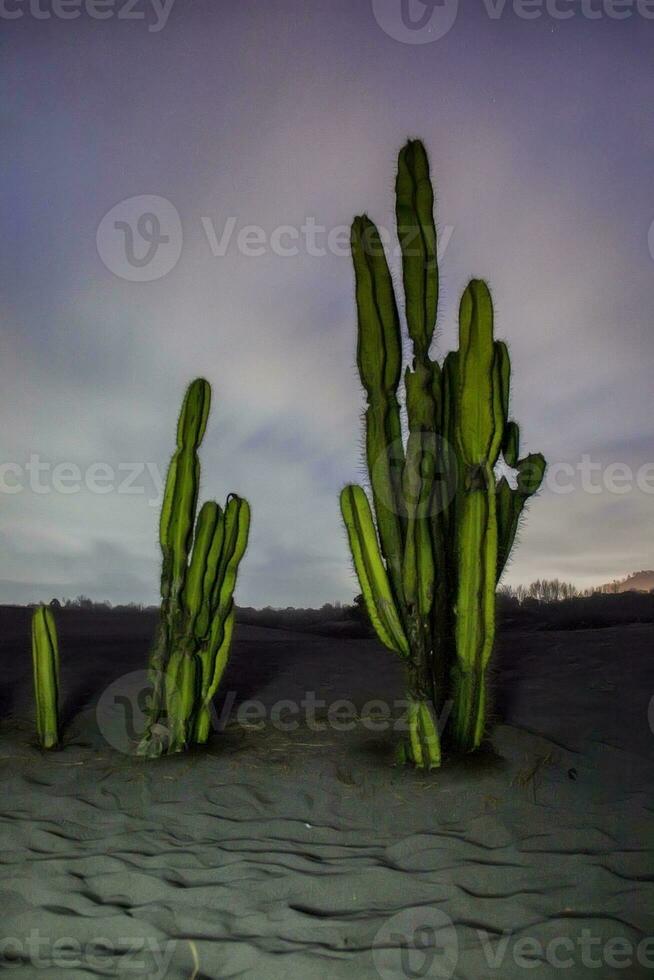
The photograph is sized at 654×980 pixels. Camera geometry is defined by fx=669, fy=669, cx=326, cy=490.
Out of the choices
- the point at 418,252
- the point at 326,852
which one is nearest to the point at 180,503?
the point at 418,252

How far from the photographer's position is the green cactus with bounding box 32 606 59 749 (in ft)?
15.1

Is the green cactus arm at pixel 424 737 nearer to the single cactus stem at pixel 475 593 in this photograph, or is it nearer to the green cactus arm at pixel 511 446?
the single cactus stem at pixel 475 593

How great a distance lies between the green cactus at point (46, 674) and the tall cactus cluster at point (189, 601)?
743 mm

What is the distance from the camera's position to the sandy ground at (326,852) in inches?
92.0

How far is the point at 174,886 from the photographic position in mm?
2791

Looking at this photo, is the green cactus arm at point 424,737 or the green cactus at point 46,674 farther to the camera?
the green cactus at point 46,674

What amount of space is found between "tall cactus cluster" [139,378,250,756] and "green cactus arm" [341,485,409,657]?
45.3 inches

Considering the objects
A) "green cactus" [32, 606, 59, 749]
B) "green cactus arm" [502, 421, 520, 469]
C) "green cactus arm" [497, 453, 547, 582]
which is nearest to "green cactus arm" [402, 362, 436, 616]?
"green cactus arm" [497, 453, 547, 582]

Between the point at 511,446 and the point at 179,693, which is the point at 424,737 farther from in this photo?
the point at 511,446

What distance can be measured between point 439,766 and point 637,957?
167cm

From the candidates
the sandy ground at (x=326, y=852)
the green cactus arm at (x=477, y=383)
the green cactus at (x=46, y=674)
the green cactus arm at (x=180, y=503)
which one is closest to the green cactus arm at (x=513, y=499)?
the green cactus arm at (x=477, y=383)

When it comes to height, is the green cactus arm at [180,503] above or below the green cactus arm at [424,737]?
above

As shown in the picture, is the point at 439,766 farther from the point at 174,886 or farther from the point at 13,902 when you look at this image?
the point at 13,902

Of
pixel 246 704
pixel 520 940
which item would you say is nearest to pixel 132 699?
pixel 246 704
